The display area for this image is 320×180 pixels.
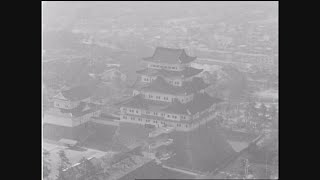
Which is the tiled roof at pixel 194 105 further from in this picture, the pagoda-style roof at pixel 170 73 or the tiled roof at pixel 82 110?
the tiled roof at pixel 82 110

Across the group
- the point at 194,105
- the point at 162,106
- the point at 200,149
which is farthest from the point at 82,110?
the point at 200,149

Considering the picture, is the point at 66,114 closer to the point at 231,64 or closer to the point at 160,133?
the point at 160,133

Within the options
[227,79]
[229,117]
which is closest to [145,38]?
[227,79]

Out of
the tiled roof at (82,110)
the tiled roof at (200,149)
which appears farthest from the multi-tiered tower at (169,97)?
the tiled roof at (82,110)

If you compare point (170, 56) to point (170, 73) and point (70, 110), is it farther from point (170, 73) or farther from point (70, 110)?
point (70, 110)

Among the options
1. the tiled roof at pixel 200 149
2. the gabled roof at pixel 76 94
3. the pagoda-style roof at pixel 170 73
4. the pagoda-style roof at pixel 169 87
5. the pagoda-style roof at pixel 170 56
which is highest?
the pagoda-style roof at pixel 170 56

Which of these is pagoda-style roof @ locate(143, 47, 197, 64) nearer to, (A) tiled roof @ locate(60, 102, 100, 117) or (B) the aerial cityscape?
(B) the aerial cityscape

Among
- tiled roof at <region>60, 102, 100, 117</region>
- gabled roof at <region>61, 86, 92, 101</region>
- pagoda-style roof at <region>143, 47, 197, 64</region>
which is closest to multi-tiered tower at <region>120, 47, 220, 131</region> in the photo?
pagoda-style roof at <region>143, 47, 197, 64</region>
